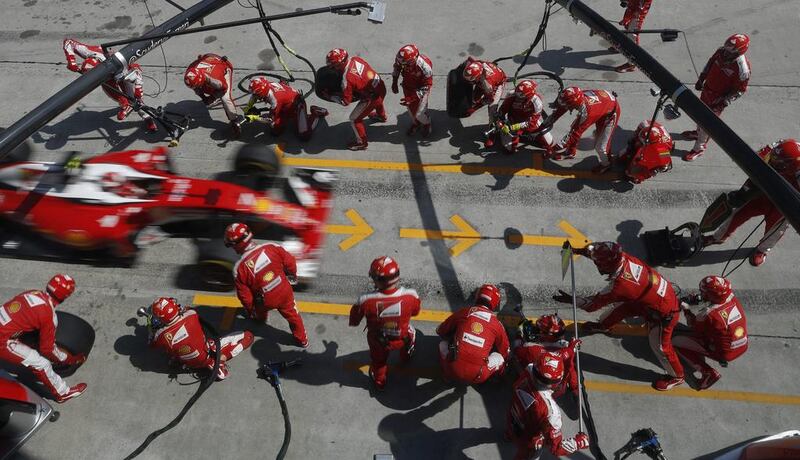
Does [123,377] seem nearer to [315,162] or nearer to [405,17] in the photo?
[315,162]

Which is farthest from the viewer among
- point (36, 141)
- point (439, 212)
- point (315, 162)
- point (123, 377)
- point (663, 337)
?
point (36, 141)

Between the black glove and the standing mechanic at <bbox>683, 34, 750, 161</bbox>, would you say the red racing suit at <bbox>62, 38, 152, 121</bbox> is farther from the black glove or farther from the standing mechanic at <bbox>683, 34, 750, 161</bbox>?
the standing mechanic at <bbox>683, 34, 750, 161</bbox>

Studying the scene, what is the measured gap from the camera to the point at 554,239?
7090mm

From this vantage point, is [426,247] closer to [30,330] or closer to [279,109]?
[279,109]

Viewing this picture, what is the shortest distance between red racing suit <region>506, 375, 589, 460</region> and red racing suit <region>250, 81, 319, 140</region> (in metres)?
5.39

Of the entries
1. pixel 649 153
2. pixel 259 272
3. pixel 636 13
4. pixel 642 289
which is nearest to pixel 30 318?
pixel 259 272

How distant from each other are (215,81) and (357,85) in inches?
86.3

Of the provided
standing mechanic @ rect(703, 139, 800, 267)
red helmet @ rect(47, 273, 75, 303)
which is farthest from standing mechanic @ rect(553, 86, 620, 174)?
red helmet @ rect(47, 273, 75, 303)

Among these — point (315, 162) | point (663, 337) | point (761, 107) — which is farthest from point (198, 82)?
point (761, 107)

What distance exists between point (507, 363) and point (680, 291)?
250cm

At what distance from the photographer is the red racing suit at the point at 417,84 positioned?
7520 millimetres

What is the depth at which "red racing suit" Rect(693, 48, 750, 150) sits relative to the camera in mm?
6992

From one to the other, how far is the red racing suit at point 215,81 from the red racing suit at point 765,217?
7143 mm

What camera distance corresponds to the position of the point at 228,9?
11039 mm
